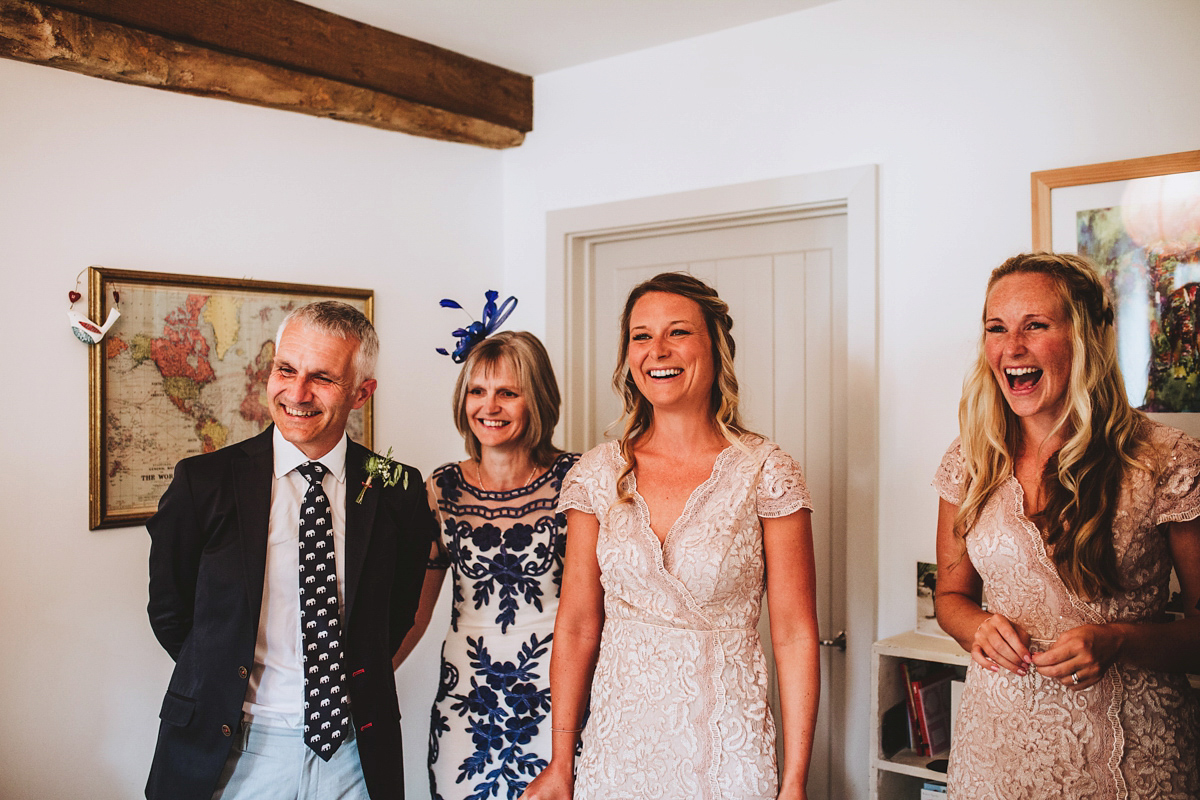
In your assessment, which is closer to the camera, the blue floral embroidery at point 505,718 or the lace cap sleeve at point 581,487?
the lace cap sleeve at point 581,487

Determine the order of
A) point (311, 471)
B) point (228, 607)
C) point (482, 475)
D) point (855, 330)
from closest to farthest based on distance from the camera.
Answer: point (228, 607) → point (311, 471) → point (482, 475) → point (855, 330)

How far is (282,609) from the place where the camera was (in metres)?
1.81

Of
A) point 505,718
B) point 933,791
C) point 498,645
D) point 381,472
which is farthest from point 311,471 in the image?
point 933,791

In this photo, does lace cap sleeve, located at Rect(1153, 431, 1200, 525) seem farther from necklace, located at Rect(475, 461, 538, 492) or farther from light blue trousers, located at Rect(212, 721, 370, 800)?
light blue trousers, located at Rect(212, 721, 370, 800)

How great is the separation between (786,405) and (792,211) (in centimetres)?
60

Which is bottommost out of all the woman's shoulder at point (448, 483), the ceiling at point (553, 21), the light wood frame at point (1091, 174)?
the woman's shoulder at point (448, 483)

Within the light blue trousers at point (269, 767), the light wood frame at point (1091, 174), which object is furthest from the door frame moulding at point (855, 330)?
the light blue trousers at point (269, 767)

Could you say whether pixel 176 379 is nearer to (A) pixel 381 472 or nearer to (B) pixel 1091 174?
(A) pixel 381 472

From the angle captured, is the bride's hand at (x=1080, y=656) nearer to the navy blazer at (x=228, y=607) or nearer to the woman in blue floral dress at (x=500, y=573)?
the woman in blue floral dress at (x=500, y=573)

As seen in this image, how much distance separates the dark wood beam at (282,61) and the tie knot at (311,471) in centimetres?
128

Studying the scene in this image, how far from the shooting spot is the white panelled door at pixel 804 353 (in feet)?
9.29

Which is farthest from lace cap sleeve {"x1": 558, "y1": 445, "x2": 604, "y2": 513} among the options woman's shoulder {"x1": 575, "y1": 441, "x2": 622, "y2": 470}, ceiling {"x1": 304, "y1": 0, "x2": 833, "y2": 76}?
ceiling {"x1": 304, "y1": 0, "x2": 833, "y2": 76}

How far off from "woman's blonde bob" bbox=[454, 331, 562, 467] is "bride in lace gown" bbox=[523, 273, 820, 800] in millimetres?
347

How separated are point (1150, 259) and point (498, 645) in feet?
5.89
